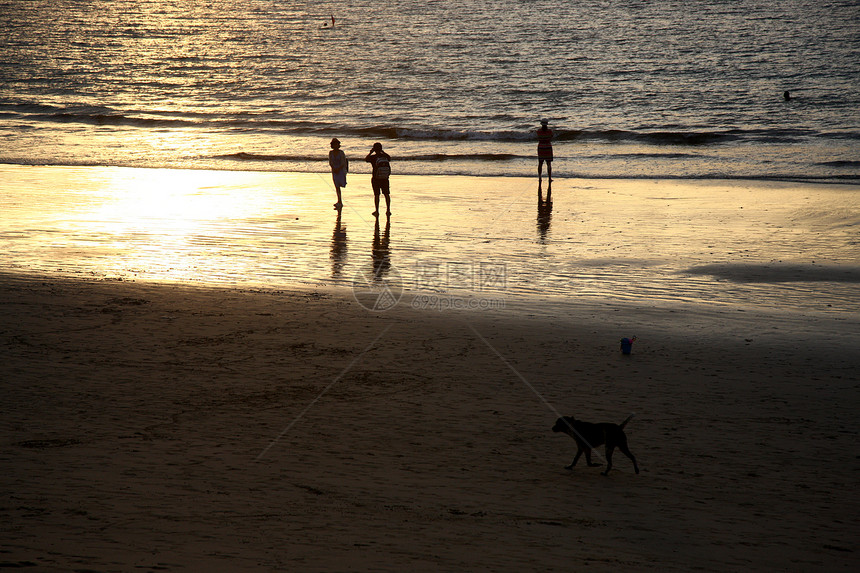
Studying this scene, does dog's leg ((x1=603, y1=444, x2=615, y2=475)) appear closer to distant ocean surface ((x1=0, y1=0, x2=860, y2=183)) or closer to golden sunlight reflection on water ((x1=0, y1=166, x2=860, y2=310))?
golden sunlight reflection on water ((x1=0, y1=166, x2=860, y2=310))

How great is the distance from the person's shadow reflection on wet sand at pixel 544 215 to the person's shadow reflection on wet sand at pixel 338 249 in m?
3.61

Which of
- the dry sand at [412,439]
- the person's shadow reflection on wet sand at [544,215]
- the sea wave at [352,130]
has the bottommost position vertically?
the dry sand at [412,439]

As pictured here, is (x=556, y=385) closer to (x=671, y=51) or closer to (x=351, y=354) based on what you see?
(x=351, y=354)

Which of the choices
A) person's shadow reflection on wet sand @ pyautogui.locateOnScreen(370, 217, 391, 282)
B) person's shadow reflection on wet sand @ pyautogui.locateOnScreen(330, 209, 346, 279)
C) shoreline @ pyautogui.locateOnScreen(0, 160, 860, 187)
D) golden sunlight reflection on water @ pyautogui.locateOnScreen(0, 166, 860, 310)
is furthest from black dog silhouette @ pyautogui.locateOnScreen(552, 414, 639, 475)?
shoreline @ pyautogui.locateOnScreen(0, 160, 860, 187)

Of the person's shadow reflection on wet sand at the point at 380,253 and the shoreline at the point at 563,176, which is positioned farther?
the shoreline at the point at 563,176

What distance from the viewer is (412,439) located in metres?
6.23

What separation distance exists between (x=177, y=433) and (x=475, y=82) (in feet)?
140

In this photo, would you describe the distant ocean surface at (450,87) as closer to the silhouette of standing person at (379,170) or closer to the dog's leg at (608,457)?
the silhouette of standing person at (379,170)

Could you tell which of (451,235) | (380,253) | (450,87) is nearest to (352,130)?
(450,87)

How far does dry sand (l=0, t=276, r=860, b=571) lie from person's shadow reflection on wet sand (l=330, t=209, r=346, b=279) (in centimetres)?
201

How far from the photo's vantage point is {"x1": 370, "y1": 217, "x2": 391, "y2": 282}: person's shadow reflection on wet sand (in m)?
11.6

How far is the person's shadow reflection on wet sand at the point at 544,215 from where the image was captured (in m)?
14.7

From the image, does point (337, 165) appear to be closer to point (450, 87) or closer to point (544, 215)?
point (544, 215)

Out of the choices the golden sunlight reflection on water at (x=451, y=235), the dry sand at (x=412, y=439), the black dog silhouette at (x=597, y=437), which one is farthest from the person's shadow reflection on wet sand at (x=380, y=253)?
the black dog silhouette at (x=597, y=437)
